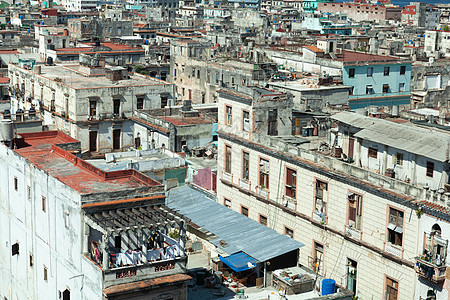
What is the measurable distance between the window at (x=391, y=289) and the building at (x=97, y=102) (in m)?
41.4

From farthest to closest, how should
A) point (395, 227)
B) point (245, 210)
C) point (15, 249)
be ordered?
point (245, 210) → point (15, 249) → point (395, 227)

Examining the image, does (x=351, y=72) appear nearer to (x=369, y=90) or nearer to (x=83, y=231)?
(x=369, y=90)

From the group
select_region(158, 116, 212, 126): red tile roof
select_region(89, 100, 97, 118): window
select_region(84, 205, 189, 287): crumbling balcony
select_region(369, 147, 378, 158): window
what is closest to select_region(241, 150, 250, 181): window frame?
select_region(369, 147, 378, 158): window

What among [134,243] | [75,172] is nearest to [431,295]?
[134,243]

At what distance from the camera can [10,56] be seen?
11388cm

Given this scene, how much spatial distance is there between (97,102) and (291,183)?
32651 millimetres

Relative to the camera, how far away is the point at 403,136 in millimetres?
46656

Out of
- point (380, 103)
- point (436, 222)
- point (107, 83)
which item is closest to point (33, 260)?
point (436, 222)

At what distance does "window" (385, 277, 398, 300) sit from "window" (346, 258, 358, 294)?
273 cm

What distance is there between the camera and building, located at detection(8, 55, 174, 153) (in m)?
78.2

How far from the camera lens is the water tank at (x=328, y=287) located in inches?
1626

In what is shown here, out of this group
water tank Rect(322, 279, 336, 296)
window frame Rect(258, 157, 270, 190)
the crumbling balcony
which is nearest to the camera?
the crumbling balcony

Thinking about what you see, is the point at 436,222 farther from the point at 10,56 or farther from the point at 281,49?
the point at 10,56

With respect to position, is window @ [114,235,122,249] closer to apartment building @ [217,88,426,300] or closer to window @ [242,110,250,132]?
apartment building @ [217,88,426,300]
